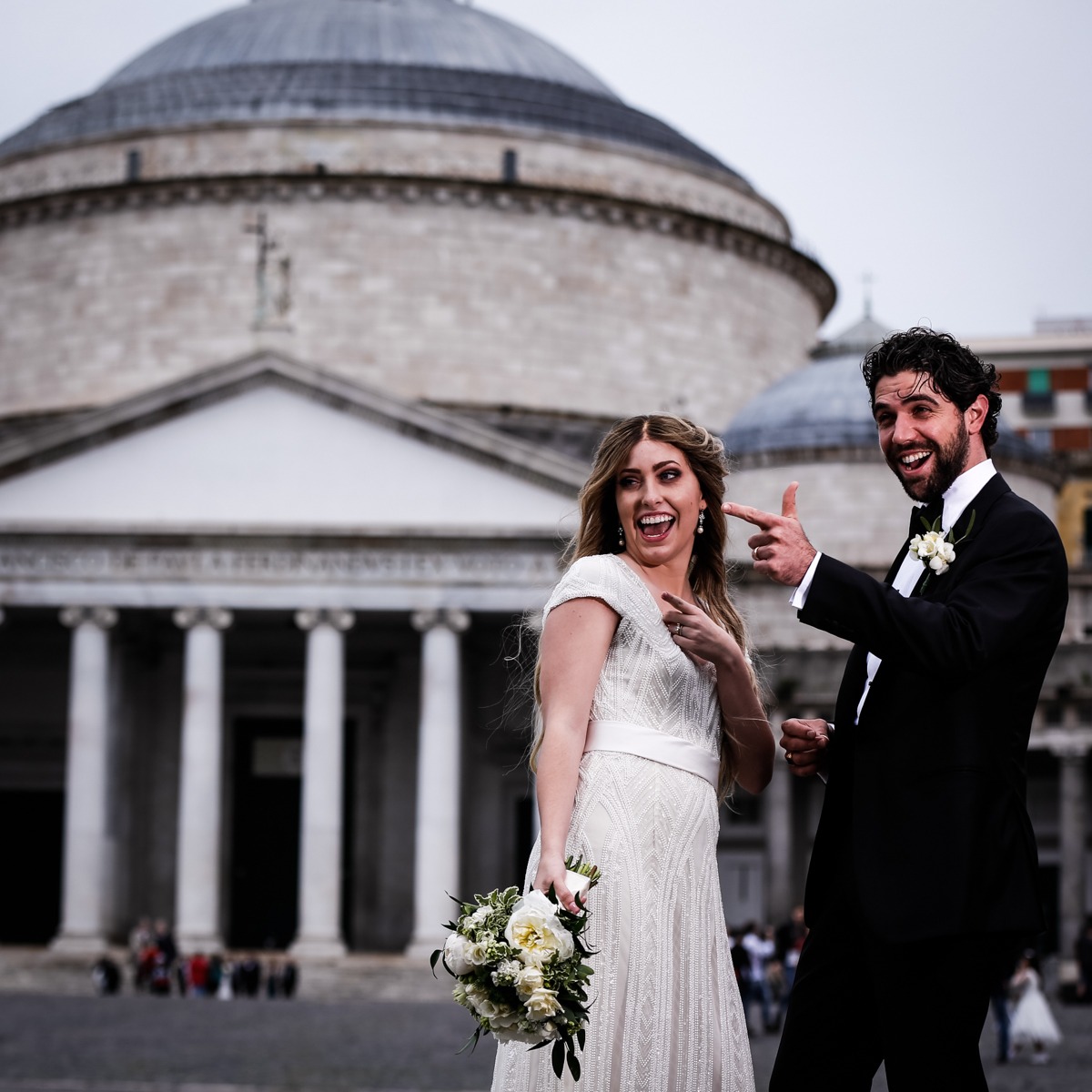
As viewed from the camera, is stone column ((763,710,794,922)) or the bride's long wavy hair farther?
stone column ((763,710,794,922))

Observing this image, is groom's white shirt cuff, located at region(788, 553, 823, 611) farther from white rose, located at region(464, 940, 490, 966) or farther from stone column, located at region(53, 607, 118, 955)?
stone column, located at region(53, 607, 118, 955)

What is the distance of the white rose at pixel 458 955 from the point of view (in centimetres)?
552

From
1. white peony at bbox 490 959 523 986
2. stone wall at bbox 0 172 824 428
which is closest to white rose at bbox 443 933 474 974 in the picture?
white peony at bbox 490 959 523 986

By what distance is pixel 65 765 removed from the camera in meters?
40.3

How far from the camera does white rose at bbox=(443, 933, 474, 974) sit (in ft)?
18.1

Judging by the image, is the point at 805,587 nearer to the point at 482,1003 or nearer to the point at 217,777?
the point at 482,1003

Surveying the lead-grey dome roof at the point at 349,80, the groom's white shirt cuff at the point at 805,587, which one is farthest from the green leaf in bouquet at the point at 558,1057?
the lead-grey dome roof at the point at 349,80

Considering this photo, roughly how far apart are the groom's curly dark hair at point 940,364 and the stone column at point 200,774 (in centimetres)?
3028

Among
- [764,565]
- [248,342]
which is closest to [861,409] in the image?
[248,342]

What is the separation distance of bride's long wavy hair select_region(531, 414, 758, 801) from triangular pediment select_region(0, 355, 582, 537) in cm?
2923

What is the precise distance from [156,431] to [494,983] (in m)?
31.8

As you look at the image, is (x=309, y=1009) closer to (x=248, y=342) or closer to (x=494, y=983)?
(x=248, y=342)

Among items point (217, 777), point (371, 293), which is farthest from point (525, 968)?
point (371, 293)

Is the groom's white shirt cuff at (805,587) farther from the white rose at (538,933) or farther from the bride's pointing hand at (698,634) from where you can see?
the white rose at (538,933)
